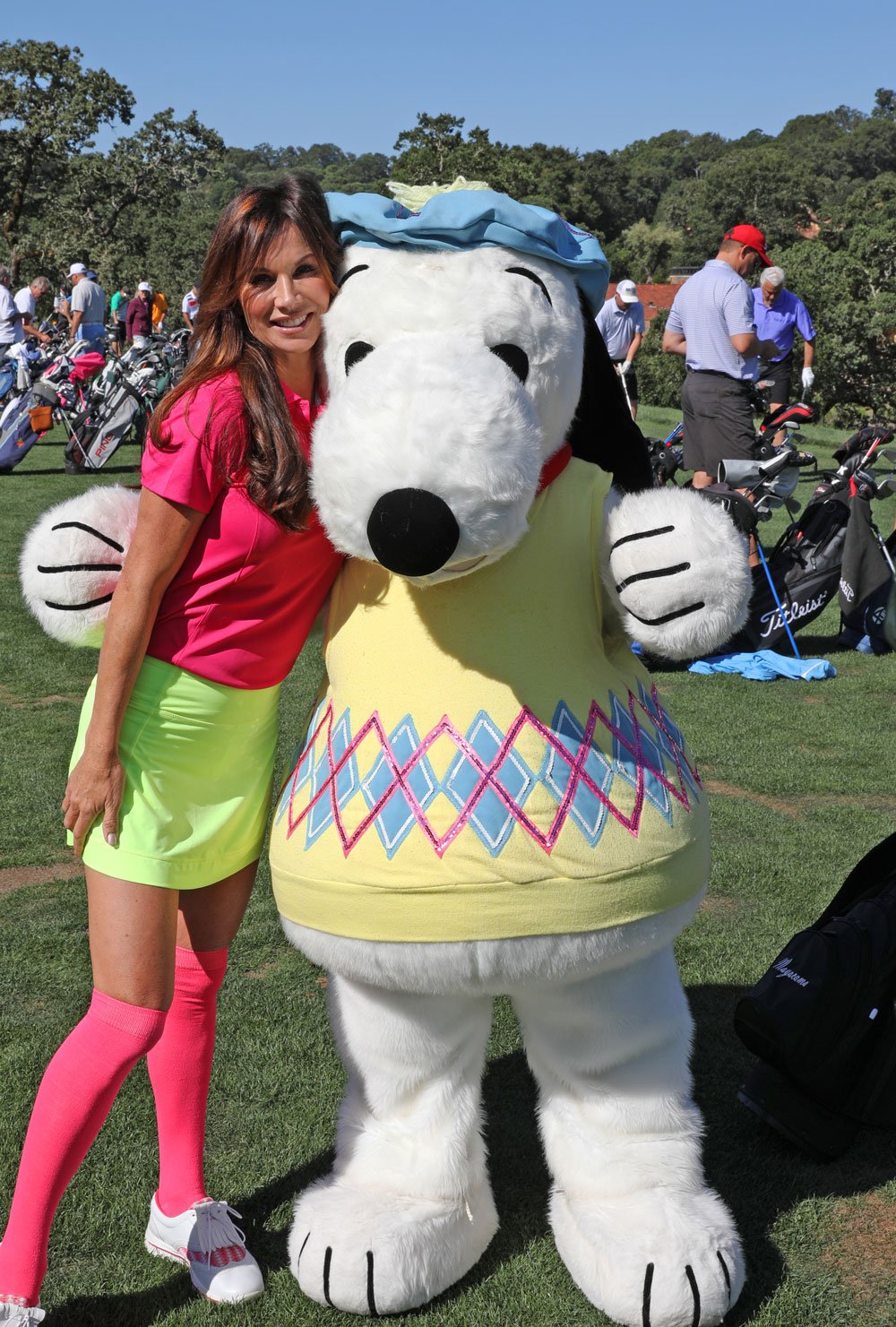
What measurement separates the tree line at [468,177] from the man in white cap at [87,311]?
3172 millimetres

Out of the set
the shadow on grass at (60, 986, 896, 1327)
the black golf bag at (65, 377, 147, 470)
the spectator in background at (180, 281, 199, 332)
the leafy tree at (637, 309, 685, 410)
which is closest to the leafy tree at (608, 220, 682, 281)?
the leafy tree at (637, 309, 685, 410)

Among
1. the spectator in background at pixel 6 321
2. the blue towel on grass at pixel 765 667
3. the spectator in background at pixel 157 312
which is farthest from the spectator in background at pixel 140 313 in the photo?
the blue towel on grass at pixel 765 667

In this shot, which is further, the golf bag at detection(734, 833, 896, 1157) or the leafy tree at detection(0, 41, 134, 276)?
the leafy tree at detection(0, 41, 134, 276)

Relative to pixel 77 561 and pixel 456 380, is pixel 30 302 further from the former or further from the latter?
pixel 456 380

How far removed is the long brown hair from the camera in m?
1.97

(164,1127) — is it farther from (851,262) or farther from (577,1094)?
(851,262)

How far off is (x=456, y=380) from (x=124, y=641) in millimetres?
677

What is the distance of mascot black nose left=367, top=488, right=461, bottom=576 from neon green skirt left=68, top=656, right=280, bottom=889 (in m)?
0.53

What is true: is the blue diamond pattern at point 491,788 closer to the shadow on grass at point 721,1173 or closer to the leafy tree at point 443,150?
the shadow on grass at point 721,1173

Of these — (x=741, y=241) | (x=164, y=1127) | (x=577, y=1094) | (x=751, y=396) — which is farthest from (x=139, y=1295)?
(x=741, y=241)

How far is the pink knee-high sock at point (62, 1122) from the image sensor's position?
6.43 ft

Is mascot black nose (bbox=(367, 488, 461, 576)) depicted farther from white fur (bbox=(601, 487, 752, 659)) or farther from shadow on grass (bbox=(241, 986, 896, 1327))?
shadow on grass (bbox=(241, 986, 896, 1327))

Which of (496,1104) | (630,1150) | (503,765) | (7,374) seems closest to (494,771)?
(503,765)

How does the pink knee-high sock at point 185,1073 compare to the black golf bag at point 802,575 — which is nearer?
the pink knee-high sock at point 185,1073
